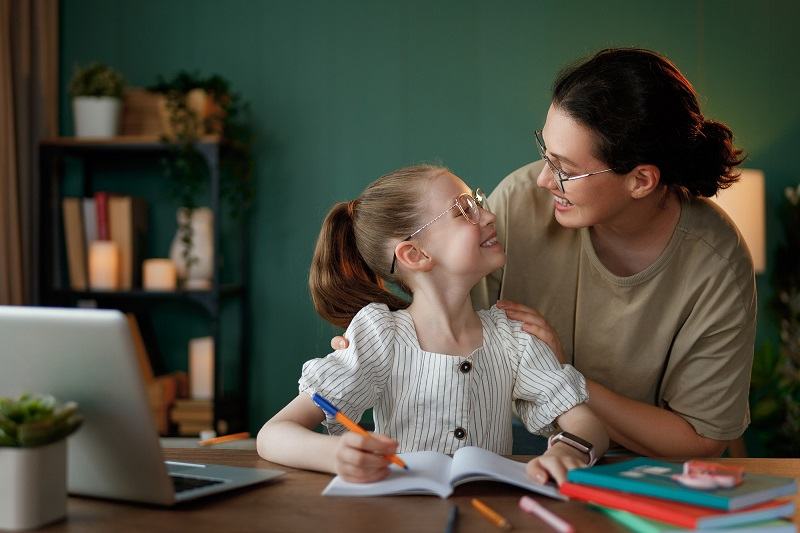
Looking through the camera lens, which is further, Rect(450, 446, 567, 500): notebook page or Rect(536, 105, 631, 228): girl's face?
Rect(536, 105, 631, 228): girl's face

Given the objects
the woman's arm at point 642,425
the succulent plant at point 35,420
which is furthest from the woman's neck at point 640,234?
the succulent plant at point 35,420

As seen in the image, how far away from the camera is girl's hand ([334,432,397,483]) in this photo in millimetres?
1221

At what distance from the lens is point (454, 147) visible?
162 inches

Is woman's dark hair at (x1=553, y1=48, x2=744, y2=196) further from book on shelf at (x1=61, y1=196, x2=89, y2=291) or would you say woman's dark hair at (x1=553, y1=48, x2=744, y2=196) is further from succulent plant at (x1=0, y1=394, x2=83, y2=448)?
book on shelf at (x1=61, y1=196, x2=89, y2=291)

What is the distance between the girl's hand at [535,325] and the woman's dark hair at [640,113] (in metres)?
0.39

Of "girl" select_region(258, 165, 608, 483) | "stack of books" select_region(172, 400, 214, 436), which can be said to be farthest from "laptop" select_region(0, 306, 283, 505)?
"stack of books" select_region(172, 400, 214, 436)

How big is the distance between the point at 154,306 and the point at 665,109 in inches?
114

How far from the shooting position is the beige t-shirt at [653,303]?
198 centimetres

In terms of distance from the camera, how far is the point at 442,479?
4.09 ft

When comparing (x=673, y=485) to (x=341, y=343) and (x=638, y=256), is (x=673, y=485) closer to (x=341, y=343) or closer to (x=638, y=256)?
(x=341, y=343)

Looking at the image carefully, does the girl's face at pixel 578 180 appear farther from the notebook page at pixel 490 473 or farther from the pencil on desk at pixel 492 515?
the pencil on desk at pixel 492 515

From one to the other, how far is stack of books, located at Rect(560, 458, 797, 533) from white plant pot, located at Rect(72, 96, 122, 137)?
10.3ft

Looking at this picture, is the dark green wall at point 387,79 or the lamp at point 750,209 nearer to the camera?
the lamp at point 750,209

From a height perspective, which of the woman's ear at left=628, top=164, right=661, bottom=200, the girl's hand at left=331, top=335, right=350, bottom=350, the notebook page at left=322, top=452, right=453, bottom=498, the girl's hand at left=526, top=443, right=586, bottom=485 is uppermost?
the woman's ear at left=628, top=164, right=661, bottom=200
